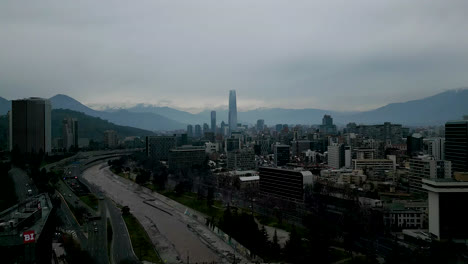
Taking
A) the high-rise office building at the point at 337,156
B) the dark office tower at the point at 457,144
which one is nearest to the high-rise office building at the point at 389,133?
the high-rise office building at the point at 337,156

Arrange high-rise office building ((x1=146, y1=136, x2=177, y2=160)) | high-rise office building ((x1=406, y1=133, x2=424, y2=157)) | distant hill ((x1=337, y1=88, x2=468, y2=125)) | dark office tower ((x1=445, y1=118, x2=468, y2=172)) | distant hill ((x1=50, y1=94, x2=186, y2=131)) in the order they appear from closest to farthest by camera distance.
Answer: dark office tower ((x1=445, y1=118, x2=468, y2=172))
high-rise office building ((x1=406, y1=133, x2=424, y2=157))
high-rise office building ((x1=146, y1=136, x2=177, y2=160))
distant hill ((x1=337, y1=88, x2=468, y2=125))
distant hill ((x1=50, y1=94, x2=186, y2=131))

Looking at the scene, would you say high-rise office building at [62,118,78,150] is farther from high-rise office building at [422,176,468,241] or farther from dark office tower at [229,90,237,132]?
dark office tower at [229,90,237,132]

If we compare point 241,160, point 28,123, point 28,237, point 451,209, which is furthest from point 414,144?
point 28,123

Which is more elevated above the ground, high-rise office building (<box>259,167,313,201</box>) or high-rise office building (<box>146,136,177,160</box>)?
high-rise office building (<box>146,136,177,160</box>)

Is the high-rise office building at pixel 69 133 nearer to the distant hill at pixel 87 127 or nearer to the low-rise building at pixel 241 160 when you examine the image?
the distant hill at pixel 87 127

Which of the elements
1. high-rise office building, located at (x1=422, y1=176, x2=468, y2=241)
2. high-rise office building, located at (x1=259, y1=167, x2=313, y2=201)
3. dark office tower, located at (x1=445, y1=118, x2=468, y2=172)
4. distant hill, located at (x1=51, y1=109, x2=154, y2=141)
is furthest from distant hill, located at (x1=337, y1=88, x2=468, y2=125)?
high-rise office building, located at (x1=422, y1=176, x2=468, y2=241)

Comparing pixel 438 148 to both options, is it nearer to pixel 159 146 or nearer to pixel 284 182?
pixel 284 182

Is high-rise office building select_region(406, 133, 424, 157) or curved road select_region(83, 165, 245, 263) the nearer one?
curved road select_region(83, 165, 245, 263)

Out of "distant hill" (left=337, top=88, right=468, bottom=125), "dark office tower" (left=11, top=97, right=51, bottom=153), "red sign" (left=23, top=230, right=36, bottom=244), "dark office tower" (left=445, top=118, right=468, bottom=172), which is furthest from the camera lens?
"distant hill" (left=337, top=88, right=468, bottom=125)
